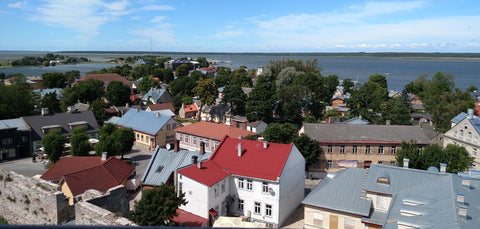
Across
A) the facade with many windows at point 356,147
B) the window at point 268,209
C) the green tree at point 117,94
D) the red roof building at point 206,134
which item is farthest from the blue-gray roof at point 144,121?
the window at point 268,209

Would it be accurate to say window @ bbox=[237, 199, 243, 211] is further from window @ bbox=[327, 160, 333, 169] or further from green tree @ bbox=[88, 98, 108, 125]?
green tree @ bbox=[88, 98, 108, 125]

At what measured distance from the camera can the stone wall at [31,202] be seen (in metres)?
16.2

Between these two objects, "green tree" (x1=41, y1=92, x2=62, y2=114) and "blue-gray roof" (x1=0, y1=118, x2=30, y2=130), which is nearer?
"blue-gray roof" (x1=0, y1=118, x2=30, y2=130)

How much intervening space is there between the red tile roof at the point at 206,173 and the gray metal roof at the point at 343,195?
5179 mm

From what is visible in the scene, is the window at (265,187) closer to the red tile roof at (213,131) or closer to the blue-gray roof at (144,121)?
the red tile roof at (213,131)

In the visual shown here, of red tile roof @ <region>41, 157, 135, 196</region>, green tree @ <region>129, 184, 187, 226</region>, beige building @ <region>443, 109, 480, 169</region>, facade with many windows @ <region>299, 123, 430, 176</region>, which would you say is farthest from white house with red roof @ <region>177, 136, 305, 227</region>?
beige building @ <region>443, 109, 480, 169</region>

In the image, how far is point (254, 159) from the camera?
2222 centimetres

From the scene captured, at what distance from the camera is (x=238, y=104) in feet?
164

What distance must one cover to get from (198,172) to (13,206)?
32.2ft

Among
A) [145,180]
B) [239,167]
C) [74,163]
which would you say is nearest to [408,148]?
[239,167]

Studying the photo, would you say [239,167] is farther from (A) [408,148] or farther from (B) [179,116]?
(B) [179,116]

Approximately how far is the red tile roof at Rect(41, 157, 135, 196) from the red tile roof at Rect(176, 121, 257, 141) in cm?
1167

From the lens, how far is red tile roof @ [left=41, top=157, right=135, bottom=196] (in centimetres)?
2058

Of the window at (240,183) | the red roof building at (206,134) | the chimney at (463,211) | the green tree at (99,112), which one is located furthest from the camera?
the green tree at (99,112)
